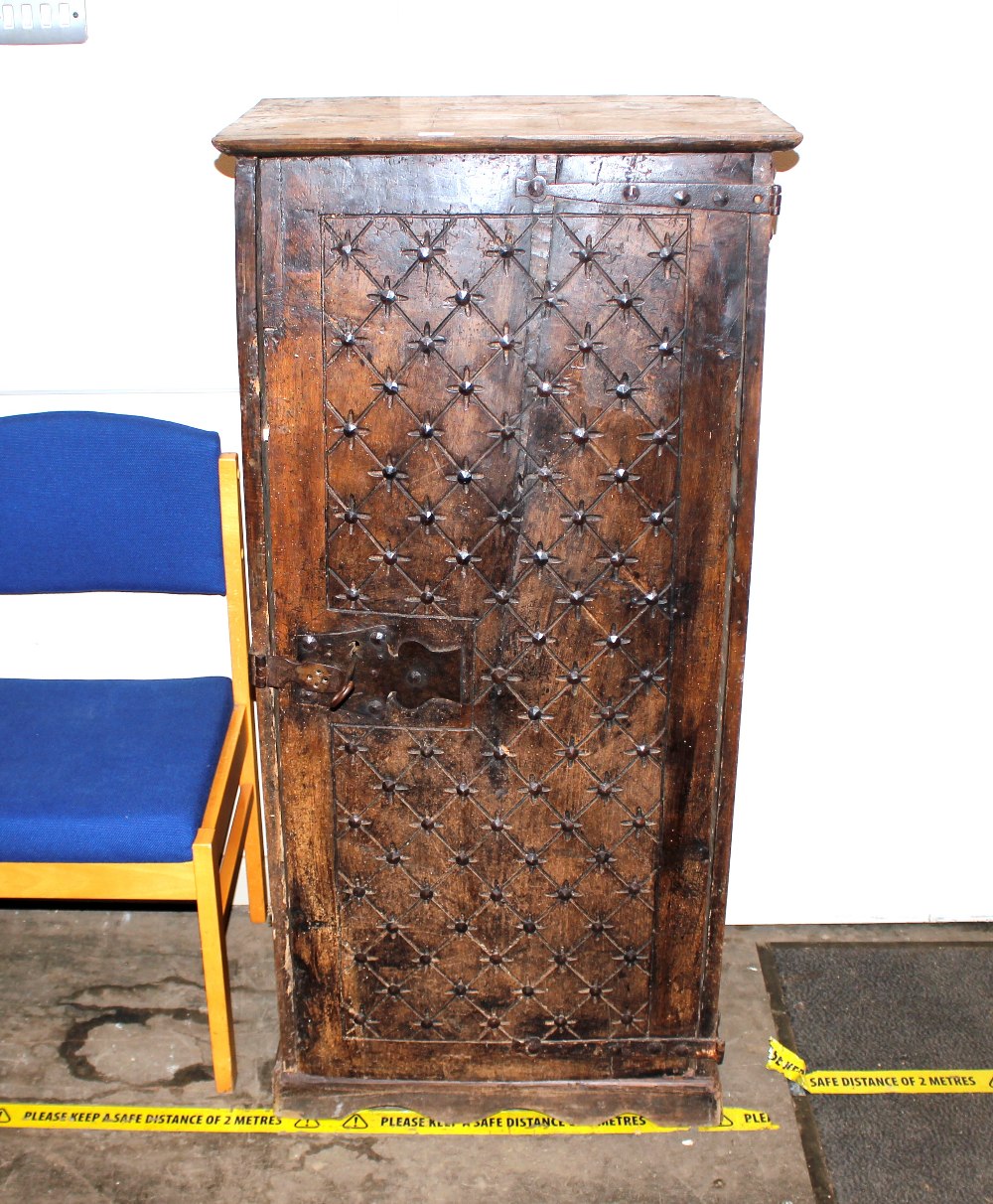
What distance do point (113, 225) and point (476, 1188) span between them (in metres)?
1.85

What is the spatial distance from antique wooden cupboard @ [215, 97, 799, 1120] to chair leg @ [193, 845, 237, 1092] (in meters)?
0.12

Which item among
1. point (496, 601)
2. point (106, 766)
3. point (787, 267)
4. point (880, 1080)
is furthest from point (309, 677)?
point (880, 1080)

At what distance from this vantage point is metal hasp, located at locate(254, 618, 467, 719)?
1910 millimetres

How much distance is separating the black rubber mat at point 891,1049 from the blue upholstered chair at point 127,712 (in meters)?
1.14

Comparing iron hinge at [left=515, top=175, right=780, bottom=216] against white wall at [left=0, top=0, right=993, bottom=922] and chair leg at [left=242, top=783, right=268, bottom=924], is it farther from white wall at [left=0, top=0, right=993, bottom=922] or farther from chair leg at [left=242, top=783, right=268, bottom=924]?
chair leg at [left=242, top=783, right=268, bottom=924]

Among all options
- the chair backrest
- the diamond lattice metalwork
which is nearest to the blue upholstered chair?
the chair backrest

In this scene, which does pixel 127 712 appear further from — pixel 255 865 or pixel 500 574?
pixel 500 574

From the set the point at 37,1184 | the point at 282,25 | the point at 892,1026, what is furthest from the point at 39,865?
the point at 892,1026

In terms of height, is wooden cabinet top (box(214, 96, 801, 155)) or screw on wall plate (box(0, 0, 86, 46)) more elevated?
screw on wall plate (box(0, 0, 86, 46))

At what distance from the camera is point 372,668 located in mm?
1930

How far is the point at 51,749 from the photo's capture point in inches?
86.0

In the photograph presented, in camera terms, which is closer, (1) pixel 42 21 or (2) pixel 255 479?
(2) pixel 255 479

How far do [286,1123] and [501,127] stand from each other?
1770mm

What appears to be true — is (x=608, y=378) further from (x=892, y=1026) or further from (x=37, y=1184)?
(x=37, y=1184)
